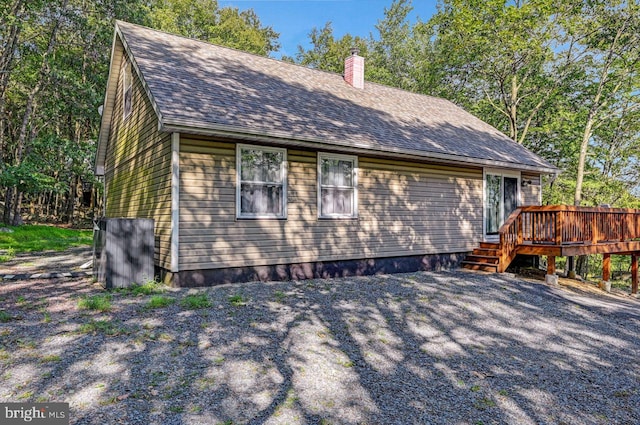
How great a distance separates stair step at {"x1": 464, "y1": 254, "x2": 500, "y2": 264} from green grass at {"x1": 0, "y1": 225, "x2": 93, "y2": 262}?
12.4 meters

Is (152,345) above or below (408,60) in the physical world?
below

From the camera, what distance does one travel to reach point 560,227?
8961 mm

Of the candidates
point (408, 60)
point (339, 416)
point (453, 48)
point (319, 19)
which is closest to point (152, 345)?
point (339, 416)

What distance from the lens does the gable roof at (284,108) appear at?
7004mm

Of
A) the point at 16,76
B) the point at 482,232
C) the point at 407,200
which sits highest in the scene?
the point at 16,76

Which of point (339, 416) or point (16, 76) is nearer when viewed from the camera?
point (339, 416)

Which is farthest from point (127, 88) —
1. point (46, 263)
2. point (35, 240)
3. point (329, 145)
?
point (35, 240)

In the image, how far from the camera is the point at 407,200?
375 inches

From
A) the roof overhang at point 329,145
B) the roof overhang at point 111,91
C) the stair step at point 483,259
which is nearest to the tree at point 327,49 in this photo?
the roof overhang at point 111,91

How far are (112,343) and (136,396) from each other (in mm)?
1258

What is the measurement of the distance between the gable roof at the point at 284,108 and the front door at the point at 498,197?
2.10 ft

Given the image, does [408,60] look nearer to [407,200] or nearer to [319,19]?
[319,19]

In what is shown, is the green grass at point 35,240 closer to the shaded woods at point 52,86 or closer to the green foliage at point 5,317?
the shaded woods at point 52,86

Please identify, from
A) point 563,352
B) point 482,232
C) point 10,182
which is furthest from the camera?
point 10,182
